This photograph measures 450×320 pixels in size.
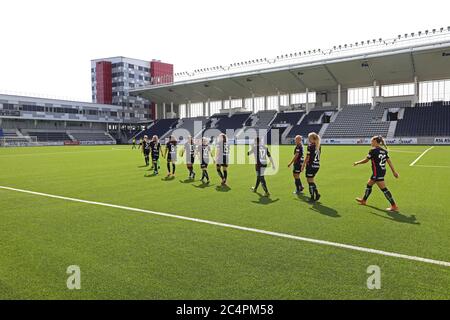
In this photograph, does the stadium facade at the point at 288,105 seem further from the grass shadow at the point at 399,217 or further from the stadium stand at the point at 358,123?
the grass shadow at the point at 399,217

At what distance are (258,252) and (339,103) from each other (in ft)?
182

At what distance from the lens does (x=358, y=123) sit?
5147 centimetres

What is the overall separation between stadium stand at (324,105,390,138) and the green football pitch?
40484 mm

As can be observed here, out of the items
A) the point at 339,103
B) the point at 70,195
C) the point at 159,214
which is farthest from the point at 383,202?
the point at 339,103

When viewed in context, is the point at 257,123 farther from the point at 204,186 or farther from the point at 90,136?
the point at 204,186

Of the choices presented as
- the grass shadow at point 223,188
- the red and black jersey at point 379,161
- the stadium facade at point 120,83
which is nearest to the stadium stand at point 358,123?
the grass shadow at point 223,188

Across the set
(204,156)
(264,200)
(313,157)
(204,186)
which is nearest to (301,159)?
(313,157)

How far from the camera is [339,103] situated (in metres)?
56.4

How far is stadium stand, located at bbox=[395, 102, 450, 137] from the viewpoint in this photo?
43906 mm

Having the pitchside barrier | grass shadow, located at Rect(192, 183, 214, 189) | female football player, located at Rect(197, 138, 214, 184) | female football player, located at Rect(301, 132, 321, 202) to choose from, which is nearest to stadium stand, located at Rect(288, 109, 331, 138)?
female football player, located at Rect(197, 138, 214, 184)

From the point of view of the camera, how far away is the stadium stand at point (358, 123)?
4872cm

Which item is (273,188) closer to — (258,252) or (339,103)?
(258,252)

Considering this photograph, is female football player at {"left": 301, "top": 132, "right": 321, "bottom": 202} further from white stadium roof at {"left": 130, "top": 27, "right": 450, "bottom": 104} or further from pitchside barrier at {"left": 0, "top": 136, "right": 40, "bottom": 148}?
pitchside barrier at {"left": 0, "top": 136, "right": 40, "bottom": 148}

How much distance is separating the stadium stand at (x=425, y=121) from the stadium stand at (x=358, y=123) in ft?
7.97
